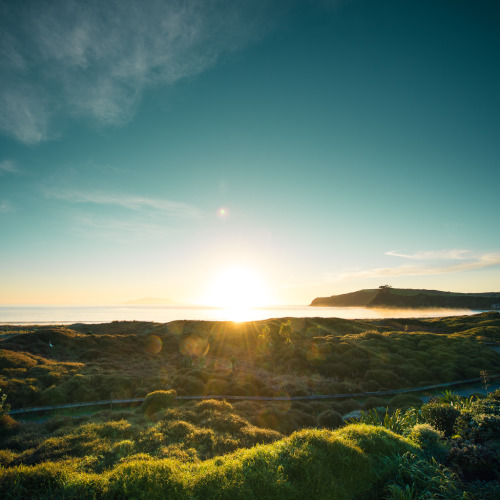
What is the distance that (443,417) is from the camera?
10.5 meters

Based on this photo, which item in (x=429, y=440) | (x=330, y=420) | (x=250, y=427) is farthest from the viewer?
(x=330, y=420)

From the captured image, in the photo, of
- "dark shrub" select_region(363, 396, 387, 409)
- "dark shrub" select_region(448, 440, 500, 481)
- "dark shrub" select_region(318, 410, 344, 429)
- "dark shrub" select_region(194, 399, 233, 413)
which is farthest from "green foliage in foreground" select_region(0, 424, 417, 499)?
"dark shrub" select_region(363, 396, 387, 409)

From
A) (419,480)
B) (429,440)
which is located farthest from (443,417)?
(419,480)

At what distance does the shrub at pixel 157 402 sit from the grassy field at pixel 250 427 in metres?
0.09

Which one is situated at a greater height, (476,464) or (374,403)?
(476,464)

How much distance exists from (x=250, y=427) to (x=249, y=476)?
29.9ft

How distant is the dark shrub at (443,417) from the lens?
33.9 ft

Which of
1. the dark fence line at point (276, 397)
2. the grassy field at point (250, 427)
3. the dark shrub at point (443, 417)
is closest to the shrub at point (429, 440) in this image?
the grassy field at point (250, 427)

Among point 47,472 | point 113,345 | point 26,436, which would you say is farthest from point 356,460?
point 113,345

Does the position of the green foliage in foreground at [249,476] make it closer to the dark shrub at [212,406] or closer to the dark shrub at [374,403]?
the dark shrub at [212,406]

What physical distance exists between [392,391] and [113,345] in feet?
115

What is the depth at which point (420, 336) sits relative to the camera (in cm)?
4181

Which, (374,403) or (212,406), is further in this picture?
(374,403)

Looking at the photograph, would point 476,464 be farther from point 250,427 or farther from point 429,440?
point 250,427
